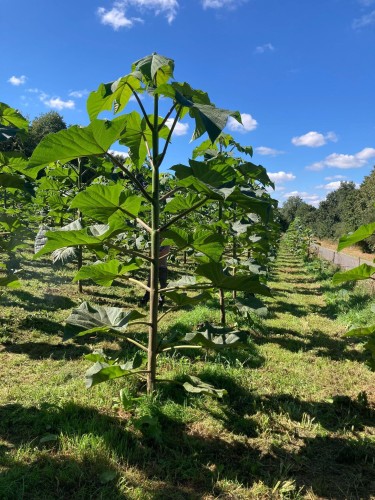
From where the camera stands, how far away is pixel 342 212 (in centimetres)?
5034

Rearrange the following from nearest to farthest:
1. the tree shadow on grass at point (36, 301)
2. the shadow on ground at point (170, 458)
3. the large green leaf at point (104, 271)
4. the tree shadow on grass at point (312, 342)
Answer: the shadow on ground at point (170, 458), the large green leaf at point (104, 271), the tree shadow on grass at point (312, 342), the tree shadow on grass at point (36, 301)

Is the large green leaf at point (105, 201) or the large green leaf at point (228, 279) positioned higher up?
the large green leaf at point (105, 201)

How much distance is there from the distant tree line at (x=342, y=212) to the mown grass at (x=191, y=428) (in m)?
17.8

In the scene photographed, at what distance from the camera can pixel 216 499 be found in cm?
187

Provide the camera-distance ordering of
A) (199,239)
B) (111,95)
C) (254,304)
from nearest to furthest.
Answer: (111,95) → (199,239) → (254,304)

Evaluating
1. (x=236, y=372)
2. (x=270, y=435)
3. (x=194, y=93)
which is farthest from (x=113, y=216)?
(x=236, y=372)

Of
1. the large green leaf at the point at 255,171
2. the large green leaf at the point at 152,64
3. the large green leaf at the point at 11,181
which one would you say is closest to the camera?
the large green leaf at the point at 152,64

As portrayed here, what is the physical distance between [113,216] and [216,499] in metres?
1.60

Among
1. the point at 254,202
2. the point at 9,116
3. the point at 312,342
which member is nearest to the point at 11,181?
the point at 9,116

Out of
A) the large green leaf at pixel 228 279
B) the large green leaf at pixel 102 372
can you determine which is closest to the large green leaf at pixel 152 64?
the large green leaf at pixel 228 279

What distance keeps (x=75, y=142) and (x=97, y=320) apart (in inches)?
45.7

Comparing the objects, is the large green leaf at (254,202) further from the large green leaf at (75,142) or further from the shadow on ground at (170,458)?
the shadow on ground at (170,458)

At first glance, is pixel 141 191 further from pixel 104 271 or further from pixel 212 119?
pixel 212 119

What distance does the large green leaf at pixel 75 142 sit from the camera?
5.44ft
